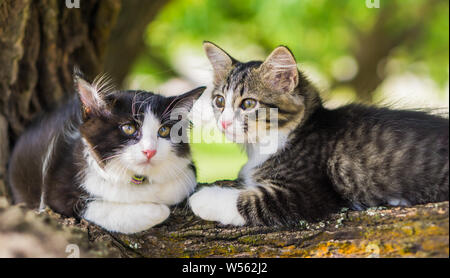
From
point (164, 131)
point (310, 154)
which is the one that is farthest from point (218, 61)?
point (310, 154)

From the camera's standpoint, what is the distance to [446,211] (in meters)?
1.85

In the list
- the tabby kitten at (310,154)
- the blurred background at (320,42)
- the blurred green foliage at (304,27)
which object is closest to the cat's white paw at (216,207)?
the tabby kitten at (310,154)

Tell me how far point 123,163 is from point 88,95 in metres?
0.42

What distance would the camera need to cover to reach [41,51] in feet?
10.6

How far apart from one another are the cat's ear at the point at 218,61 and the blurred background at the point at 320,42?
6.65 ft

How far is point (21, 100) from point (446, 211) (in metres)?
2.92

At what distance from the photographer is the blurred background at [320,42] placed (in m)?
5.18

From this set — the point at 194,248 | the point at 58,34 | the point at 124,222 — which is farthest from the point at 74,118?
the point at 194,248

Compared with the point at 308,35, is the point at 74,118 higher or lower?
lower

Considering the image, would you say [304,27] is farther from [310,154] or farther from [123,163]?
[123,163]

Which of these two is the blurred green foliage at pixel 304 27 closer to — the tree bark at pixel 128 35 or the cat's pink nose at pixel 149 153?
the tree bark at pixel 128 35

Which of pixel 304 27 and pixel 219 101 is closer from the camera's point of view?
pixel 219 101

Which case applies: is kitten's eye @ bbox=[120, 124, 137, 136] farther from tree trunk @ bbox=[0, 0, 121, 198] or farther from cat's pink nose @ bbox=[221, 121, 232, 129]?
tree trunk @ bbox=[0, 0, 121, 198]

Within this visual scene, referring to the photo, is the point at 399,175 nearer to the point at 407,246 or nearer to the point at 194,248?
the point at 407,246
